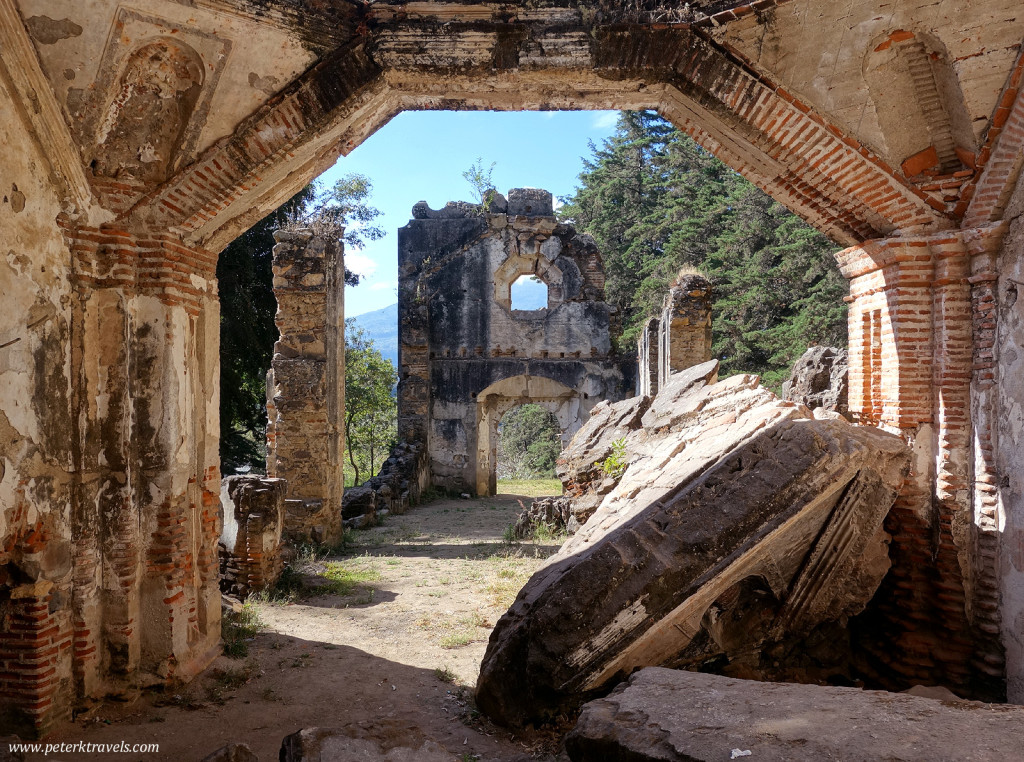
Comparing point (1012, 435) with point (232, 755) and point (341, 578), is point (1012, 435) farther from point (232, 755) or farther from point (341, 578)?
point (341, 578)

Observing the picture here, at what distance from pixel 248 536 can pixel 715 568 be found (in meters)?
4.83

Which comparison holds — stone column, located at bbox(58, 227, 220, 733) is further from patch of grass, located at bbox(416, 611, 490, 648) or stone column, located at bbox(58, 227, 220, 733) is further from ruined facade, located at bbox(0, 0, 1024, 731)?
patch of grass, located at bbox(416, 611, 490, 648)

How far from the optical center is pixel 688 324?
13.8 m

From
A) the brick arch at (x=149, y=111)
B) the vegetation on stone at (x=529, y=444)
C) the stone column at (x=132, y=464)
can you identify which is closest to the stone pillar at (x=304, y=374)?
the stone column at (x=132, y=464)

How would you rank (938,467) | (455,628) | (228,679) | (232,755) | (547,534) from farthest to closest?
(547,534), (455,628), (938,467), (228,679), (232,755)

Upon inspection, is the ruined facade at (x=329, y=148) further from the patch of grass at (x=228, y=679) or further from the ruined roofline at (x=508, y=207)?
the ruined roofline at (x=508, y=207)

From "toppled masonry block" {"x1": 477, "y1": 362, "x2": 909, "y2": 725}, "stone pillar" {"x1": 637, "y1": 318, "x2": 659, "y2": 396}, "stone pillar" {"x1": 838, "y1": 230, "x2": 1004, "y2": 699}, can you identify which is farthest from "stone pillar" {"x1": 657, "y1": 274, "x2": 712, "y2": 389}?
"stone pillar" {"x1": 838, "y1": 230, "x2": 1004, "y2": 699}

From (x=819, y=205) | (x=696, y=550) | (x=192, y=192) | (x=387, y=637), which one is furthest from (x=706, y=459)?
(x=192, y=192)

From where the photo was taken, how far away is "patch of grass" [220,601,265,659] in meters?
5.64

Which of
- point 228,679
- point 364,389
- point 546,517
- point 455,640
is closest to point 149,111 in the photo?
point 228,679

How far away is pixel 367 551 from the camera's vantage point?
10102 mm

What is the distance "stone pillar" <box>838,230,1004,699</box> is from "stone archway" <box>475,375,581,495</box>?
11.6 metres

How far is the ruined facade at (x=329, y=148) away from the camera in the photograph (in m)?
4.46

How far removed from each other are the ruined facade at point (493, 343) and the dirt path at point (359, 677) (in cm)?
825
